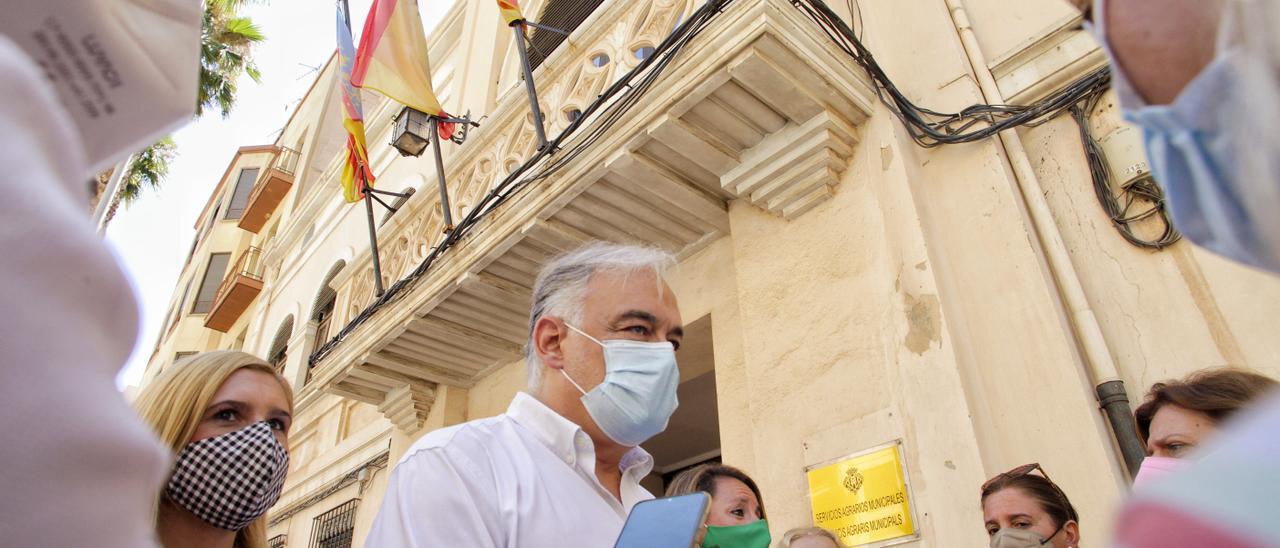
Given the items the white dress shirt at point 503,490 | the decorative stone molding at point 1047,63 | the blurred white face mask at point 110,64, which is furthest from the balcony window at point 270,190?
the blurred white face mask at point 110,64

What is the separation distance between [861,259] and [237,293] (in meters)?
19.0

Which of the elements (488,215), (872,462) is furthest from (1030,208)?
(488,215)

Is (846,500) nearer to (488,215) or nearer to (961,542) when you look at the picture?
(961,542)

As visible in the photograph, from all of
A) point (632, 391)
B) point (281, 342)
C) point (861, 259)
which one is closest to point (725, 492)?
point (632, 391)

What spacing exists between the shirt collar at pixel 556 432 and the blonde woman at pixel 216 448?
2.59 ft

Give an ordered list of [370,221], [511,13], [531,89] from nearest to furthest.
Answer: [531,89], [511,13], [370,221]

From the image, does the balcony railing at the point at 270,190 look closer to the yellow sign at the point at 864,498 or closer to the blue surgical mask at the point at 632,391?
the yellow sign at the point at 864,498

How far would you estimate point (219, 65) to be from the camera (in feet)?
36.8

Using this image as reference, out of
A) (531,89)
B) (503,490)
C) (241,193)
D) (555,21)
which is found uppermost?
(241,193)

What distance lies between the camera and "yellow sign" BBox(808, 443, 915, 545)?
333 centimetres

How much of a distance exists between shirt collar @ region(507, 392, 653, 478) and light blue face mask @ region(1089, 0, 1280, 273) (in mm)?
1455

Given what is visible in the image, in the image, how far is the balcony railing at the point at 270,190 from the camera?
21.3m

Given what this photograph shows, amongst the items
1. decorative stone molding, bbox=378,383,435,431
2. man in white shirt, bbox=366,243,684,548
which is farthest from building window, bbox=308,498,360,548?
man in white shirt, bbox=366,243,684,548

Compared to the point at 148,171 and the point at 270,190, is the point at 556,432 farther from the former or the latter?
the point at 270,190
